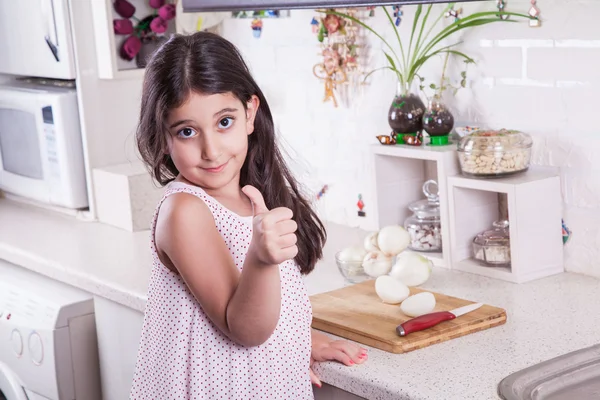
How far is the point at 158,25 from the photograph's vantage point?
261 cm

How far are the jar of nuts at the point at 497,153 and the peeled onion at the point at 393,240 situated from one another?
0.19 meters

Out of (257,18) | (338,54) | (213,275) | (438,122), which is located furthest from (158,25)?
(213,275)

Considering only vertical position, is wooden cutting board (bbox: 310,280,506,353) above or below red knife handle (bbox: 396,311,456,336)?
below

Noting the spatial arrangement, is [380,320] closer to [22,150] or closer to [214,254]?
[214,254]

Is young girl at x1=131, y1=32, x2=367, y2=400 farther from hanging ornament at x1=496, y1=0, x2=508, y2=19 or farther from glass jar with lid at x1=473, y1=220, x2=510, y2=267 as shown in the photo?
hanging ornament at x1=496, y1=0, x2=508, y2=19

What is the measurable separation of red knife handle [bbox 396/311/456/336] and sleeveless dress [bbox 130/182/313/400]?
165 mm

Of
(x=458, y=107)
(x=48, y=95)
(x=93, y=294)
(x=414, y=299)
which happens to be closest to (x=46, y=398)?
(x=93, y=294)

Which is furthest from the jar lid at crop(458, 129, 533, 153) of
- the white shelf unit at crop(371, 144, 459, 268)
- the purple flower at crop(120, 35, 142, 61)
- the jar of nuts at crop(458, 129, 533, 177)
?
the purple flower at crop(120, 35, 142, 61)

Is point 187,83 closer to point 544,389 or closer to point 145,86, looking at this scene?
point 145,86

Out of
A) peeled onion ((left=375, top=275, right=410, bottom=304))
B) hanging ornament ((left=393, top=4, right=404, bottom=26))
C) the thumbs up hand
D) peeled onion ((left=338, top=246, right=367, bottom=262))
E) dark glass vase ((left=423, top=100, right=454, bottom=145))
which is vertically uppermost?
hanging ornament ((left=393, top=4, right=404, bottom=26))

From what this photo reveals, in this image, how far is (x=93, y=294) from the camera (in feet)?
6.81

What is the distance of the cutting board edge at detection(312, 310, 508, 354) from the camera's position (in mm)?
1449

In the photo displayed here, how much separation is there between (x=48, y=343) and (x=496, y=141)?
3.60 ft

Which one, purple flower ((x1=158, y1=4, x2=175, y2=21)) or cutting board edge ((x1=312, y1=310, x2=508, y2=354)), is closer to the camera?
cutting board edge ((x1=312, y1=310, x2=508, y2=354))
